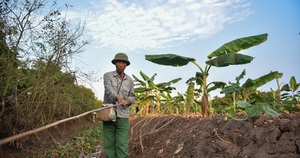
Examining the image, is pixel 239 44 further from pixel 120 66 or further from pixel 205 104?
pixel 120 66

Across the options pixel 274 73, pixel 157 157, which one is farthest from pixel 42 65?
pixel 274 73

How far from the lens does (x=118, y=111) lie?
461 centimetres

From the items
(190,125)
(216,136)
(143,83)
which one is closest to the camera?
(216,136)

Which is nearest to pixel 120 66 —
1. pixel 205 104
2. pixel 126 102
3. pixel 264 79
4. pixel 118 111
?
pixel 126 102

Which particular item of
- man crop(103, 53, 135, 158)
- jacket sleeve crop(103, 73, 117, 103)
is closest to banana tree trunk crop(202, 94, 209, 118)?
man crop(103, 53, 135, 158)

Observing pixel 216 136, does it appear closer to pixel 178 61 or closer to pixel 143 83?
pixel 178 61

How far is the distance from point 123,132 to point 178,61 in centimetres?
243

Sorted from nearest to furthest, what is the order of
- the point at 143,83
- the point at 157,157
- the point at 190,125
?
the point at 157,157, the point at 190,125, the point at 143,83

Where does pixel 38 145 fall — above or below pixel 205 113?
below

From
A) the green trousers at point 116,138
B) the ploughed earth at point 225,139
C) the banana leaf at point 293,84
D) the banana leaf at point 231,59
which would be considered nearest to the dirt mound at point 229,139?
the ploughed earth at point 225,139

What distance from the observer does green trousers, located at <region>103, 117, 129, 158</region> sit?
15.2ft

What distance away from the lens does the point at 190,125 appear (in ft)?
18.2

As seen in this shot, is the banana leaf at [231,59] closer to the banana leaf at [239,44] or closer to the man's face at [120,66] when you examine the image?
the banana leaf at [239,44]

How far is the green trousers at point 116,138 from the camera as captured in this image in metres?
4.63
